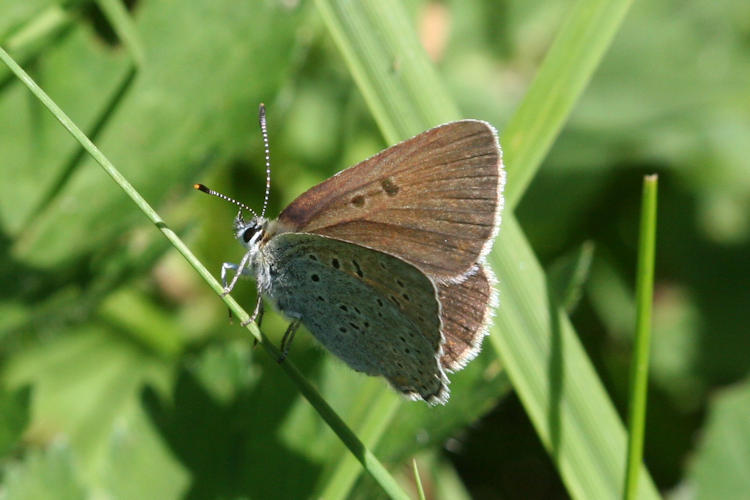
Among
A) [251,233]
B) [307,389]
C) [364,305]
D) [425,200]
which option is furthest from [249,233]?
[307,389]

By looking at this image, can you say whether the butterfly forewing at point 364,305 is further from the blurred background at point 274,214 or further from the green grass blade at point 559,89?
the green grass blade at point 559,89

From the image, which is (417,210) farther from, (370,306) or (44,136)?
(44,136)

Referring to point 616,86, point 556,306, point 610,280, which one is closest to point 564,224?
point 610,280

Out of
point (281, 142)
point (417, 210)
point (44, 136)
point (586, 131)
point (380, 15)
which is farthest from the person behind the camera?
point (586, 131)

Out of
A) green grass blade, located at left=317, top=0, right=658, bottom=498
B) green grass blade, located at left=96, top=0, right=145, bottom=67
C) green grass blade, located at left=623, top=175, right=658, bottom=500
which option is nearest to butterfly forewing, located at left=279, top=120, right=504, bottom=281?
green grass blade, located at left=317, top=0, right=658, bottom=498

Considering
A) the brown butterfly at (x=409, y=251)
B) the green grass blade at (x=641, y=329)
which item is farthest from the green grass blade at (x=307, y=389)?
the green grass blade at (x=641, y=329)

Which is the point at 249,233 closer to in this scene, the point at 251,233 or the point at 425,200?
the point at 251,233
